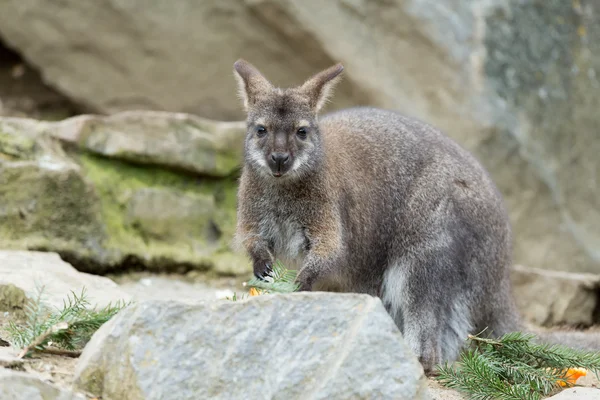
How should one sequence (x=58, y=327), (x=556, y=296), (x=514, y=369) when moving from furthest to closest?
(x=556, y=296)
(x=514, y=369)
(x=58, y=327)

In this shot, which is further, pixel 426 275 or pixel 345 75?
pixel 345 75

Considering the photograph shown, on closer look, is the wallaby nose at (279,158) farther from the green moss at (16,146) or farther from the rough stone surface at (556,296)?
the rough stone surface at (556,296)

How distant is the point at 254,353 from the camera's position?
13.5 ft

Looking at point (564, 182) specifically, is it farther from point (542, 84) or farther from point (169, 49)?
point (169, 49)

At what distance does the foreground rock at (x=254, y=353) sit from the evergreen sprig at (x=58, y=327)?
45cm

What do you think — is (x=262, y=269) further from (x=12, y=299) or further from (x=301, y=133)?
(x=12, y=299)

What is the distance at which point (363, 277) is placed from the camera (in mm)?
6336

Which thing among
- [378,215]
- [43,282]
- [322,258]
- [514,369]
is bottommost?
[514,369]

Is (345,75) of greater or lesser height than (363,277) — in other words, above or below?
above

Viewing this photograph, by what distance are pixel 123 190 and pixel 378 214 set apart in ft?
9.55

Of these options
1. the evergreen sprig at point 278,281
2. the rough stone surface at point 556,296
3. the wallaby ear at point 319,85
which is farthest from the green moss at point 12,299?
the rough stone surface at point 556,296

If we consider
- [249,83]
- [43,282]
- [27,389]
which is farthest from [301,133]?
[27,389]

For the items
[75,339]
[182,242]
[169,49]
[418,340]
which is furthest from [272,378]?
[169,49]

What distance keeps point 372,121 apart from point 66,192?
2.55 m
